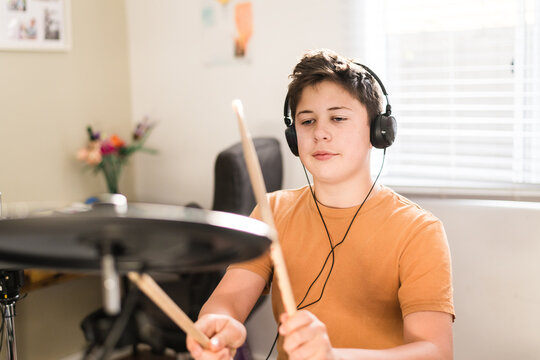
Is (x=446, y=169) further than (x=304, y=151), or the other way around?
(x=446, y=169)

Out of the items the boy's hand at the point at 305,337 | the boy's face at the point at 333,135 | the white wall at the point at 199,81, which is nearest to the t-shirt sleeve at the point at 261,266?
the boy's face at the point at 333,135

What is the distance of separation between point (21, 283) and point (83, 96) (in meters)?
1.33

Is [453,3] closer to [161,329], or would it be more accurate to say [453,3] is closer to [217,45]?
[217,45]

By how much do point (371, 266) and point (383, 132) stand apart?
0.31 meters

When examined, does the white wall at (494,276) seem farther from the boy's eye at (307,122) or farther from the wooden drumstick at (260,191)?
the wooden drumstick at (260,191)

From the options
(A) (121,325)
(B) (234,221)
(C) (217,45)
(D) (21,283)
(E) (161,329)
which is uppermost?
(C) (217,45)

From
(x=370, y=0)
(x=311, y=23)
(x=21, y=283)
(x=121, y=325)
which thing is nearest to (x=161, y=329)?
(x=21, y=283)

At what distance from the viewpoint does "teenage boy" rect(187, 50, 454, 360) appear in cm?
122

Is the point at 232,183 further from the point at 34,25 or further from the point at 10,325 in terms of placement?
the point at 34,25

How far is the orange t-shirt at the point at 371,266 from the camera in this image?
4.05 ft

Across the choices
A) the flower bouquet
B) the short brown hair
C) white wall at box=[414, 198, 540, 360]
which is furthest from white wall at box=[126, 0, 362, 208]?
the short brown hair

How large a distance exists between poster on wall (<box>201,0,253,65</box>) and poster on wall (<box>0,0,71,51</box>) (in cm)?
60

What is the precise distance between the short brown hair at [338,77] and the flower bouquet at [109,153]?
1.44 metres

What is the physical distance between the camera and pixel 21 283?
1579mm
